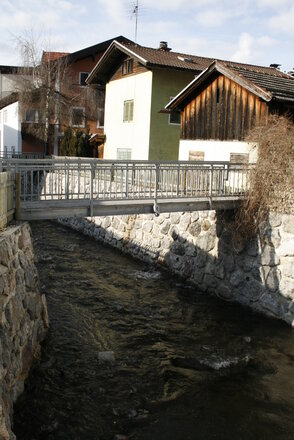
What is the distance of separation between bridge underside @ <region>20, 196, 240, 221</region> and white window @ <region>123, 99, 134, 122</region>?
14.2 metres

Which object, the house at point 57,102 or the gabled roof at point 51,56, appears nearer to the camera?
the house at point 57,102

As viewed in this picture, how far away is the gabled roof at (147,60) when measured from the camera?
2317cm

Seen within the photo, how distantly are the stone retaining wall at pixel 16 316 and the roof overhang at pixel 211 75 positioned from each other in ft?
28.4

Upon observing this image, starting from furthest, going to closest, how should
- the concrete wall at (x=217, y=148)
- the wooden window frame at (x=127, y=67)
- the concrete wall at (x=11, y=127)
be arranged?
the concrete wall at (x=11, y=127)
the wooden window frame at (x=127, y=67)
the concrete wall at (x=217, y=148)

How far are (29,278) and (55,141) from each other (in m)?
27.9

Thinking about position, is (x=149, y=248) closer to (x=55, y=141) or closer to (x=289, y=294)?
(x=289, y=294)

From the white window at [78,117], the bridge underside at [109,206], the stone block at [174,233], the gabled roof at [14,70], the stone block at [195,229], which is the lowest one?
the stone block at [174,233]

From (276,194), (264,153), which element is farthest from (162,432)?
(264,153)

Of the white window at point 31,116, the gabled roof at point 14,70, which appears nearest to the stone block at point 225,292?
the white window at point 31,116

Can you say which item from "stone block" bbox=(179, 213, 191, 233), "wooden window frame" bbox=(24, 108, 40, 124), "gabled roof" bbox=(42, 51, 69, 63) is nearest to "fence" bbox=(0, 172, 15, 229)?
"stone block" bbox=(179, 213, 191, 233)

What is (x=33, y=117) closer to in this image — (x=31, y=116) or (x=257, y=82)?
(x=31, y=116)

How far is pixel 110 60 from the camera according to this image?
2642 cm

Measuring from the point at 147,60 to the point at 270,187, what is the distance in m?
13.0

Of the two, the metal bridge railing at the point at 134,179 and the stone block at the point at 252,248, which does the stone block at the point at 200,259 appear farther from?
the metal bridge railing at the point at 134,179
